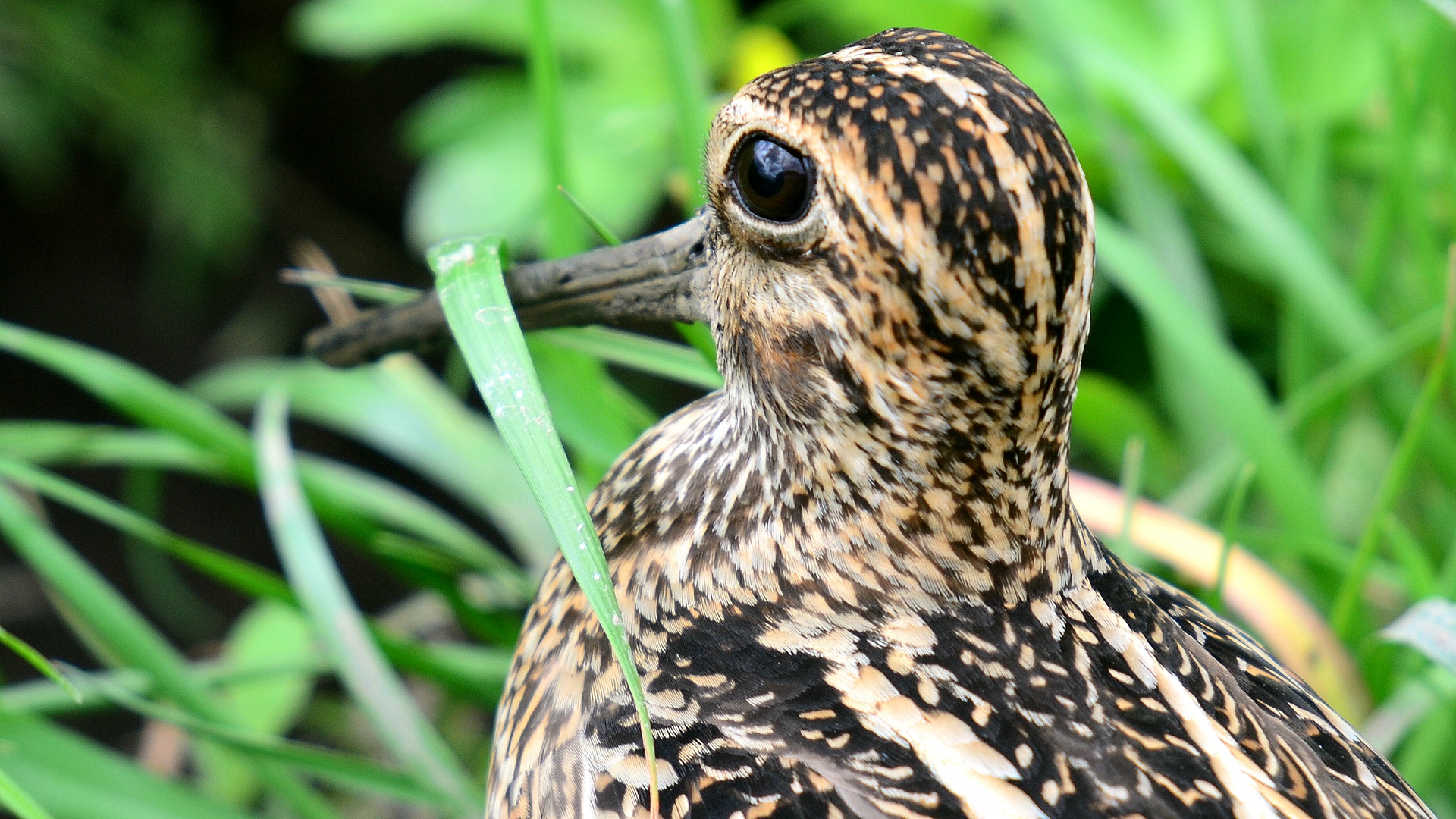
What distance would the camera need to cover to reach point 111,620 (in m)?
1.12

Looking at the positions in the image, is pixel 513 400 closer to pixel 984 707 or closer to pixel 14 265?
pixel 984 707

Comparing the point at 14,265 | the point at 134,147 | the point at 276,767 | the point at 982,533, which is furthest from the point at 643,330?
the point at 982,533

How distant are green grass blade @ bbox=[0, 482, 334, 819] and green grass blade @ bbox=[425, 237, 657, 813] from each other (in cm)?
59

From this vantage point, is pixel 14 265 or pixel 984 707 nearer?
pixel 984 707

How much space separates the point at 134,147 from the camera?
2.27m

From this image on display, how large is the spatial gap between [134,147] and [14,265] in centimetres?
56

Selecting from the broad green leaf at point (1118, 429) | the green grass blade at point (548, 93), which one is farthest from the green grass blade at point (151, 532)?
the broad green leaf at point (1118, 429)

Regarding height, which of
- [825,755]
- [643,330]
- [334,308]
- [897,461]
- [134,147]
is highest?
[134,147]

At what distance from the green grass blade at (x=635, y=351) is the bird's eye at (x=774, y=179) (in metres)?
0.37

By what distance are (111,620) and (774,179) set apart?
840 mm

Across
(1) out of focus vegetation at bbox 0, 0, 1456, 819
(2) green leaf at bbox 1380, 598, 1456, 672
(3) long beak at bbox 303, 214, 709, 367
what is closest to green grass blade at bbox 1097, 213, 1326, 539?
(1) out of focus vegetation at bbox 0, 0, 1456, 819

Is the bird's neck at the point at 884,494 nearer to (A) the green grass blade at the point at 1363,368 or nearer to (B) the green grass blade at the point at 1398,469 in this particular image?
(B) the green grass blade at the point at 1398,469

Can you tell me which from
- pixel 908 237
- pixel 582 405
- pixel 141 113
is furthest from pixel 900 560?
pixel 141 113

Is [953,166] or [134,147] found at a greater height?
[134,147]
